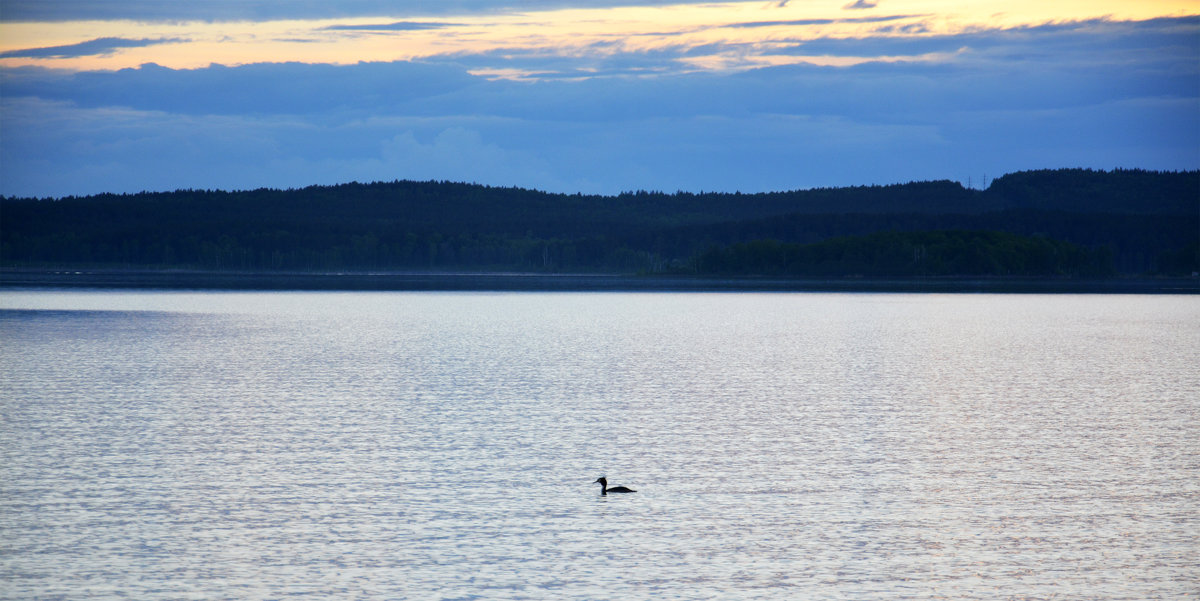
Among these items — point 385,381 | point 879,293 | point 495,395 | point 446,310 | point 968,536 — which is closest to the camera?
point 968,536

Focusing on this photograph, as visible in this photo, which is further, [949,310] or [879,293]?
[879,293]

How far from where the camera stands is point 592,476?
23.0 metres

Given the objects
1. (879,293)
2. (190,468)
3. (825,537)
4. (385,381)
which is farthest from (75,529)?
(879,293)

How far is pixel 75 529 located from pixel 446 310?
296 feet

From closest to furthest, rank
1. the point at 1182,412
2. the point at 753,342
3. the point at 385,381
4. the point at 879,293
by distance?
the point at 1182,412 < the point at 385,381 < the point at 753,342 < the point at 879,293

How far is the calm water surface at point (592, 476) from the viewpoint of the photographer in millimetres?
16000

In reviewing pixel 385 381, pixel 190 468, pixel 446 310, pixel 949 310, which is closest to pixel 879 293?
pixel 949 310

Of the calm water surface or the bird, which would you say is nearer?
the calm water surface

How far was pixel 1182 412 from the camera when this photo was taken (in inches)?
1325

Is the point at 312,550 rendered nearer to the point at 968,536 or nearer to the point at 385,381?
the point at 968,536

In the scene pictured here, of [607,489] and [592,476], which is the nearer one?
[607,489]

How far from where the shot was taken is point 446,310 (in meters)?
108

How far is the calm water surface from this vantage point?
52.5ft

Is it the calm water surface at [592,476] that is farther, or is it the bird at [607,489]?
the bird at [607,489]
